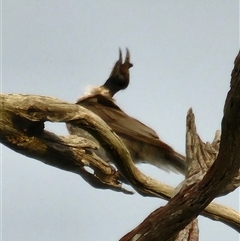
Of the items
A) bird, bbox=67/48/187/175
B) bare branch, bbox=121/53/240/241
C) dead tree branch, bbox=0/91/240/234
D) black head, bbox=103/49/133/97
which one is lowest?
bare branch, bbox=121/53/240/241

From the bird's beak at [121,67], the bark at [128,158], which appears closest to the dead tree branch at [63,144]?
the bark at [128,158]

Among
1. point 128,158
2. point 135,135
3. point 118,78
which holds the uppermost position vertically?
point 118,78

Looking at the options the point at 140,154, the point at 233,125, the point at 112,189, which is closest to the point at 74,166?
the point at 112,189

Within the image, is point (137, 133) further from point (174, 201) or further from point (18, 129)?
point (174, 201)

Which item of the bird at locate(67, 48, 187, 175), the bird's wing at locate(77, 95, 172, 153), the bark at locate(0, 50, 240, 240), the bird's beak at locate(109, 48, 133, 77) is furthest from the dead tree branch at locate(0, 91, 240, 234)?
the bird's beak at locate(109, 48, 133, 77)

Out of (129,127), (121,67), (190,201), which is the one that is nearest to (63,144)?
(190,201)

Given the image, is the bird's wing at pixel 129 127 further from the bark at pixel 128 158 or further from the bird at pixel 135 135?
the bark at pixel 128 158

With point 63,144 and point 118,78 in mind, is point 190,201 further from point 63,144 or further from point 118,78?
point 118,78

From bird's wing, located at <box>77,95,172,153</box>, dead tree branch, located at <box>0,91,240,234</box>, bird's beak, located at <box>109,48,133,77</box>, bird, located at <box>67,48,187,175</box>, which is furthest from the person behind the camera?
bird's beak, located at <box>109,48,133,77</box>

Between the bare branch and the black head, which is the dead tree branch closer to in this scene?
the bare branch
